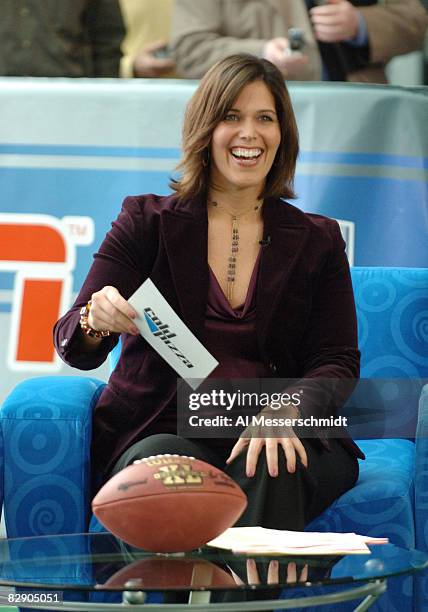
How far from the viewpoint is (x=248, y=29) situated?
3857 millimetres

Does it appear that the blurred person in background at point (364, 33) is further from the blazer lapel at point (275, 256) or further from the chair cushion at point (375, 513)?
the chair cushion at point (375, 513)

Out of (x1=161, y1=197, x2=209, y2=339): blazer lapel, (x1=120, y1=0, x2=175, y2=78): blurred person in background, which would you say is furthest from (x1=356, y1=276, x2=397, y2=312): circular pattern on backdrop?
(x1=120, y1=0, x2=175, y2=78): blurred person in background

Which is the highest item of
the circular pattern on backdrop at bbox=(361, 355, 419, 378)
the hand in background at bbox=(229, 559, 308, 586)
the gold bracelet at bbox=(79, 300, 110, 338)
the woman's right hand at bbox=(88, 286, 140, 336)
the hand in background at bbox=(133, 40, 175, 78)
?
the hand in background at bbox=(133, 40, 175, 78)

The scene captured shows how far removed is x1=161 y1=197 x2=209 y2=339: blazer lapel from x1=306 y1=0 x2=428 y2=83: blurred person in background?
1.42 m

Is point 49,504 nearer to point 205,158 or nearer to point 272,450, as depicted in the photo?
point 272,450

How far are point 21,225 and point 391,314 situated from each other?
1305 millimetres

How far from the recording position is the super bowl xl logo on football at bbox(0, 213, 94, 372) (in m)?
3.69

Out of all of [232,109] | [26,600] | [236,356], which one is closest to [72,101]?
[232,109]

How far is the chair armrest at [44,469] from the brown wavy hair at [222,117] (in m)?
0.59

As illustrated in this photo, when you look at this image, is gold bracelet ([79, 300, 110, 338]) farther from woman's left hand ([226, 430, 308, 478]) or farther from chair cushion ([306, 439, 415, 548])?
chair cushion ([306, 439, 415, 548])

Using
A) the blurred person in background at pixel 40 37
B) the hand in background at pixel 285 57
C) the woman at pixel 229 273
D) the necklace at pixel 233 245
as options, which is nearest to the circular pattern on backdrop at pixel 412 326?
the woman at pixel 229 273

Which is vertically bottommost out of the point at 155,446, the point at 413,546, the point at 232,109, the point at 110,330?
the point at 413,546

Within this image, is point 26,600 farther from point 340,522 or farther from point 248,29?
point 248,29

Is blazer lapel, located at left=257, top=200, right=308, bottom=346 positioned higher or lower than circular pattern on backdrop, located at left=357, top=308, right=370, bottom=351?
higher
